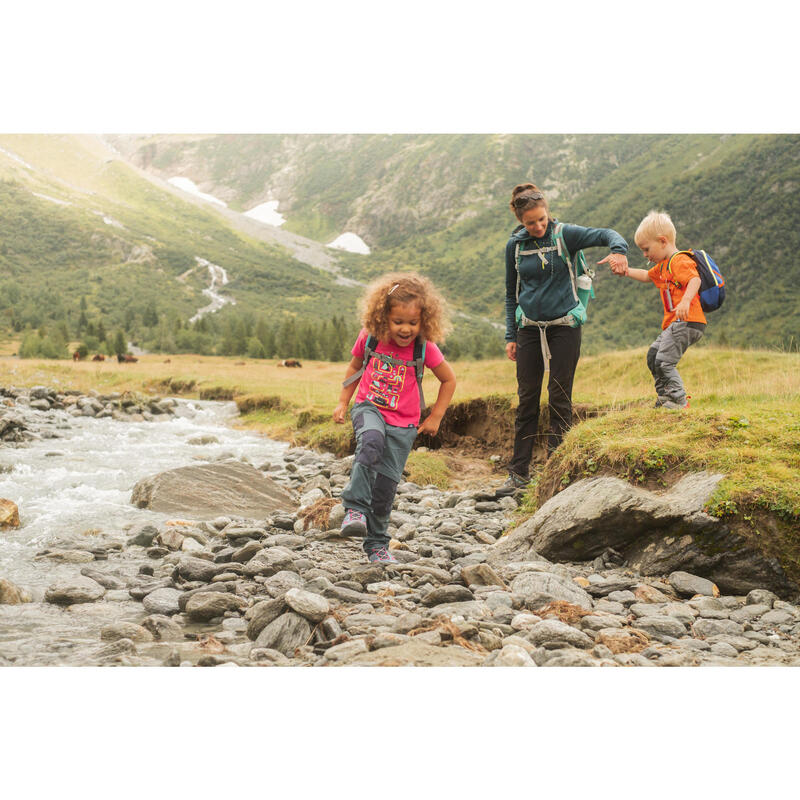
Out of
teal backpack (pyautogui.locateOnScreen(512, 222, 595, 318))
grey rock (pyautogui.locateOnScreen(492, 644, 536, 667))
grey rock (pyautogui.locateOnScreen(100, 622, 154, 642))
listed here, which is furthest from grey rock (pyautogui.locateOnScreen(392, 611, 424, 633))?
teal backpack (pyautogui.locateOnScreen(512, 222, 595, 318))

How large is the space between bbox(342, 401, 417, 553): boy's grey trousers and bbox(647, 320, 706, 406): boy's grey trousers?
3372mm

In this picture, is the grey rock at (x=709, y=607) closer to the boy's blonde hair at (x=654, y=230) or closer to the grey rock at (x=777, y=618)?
the grey rock at (x=777, y=618)

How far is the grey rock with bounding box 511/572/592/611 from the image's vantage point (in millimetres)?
4715

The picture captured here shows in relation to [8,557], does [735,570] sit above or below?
above

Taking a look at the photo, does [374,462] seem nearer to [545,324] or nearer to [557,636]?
[557,636]

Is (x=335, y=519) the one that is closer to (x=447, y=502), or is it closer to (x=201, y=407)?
(x=447, y=502)

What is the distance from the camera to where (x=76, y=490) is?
981 cm

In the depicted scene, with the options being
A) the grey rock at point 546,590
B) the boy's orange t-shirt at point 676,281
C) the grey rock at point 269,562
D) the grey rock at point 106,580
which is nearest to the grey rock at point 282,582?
the grey rock at point 269,562

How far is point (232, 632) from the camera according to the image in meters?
4.55

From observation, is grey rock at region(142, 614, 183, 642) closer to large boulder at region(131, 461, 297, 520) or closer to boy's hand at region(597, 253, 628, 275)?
large boulder at region(131, 461, 297, 520)

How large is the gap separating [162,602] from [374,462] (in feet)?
6.31

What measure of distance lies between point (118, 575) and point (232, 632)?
211 cm

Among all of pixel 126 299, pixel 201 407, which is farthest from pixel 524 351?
pixel 126 299

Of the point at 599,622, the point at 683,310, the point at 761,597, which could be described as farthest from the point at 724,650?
the point at 683,310
